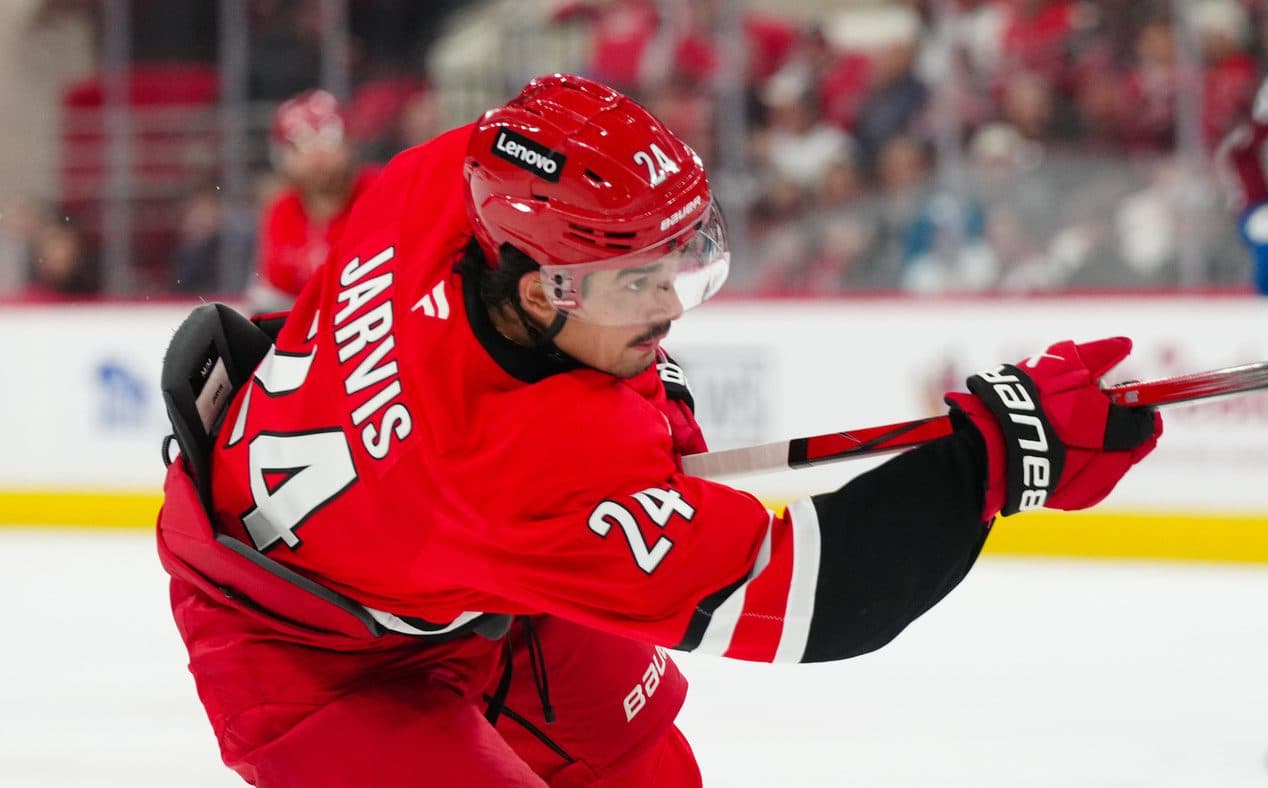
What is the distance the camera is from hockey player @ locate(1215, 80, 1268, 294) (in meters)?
4.14

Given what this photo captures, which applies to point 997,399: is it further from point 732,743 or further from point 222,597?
point 732,743

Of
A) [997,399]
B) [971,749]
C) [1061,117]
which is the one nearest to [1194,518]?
[1061,117]

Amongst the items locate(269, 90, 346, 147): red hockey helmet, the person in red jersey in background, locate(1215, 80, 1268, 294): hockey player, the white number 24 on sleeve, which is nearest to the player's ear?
the white number 24 on sleeve

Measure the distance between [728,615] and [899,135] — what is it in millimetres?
4340

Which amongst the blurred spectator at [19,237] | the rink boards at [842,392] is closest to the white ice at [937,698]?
the rink boards at [842,392]

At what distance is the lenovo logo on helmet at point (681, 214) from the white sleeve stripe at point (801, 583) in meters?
0.33

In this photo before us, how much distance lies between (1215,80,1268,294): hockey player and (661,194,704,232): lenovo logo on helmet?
9.21 ft

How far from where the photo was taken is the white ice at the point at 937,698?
2863 mm

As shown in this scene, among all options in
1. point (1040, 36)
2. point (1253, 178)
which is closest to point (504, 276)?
point (1253, 178)

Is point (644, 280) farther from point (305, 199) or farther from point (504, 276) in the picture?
point (305, 199)

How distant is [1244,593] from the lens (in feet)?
14.0

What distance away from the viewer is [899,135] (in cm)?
575

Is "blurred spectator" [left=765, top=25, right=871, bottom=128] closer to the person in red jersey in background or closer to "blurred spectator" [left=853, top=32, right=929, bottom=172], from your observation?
"blurred spectator" [left=853, top=32, right=929, bottom=172]

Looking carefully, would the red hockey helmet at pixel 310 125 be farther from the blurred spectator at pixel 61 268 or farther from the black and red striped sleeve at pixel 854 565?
the black and red striped sleeve at pixel 854 565
